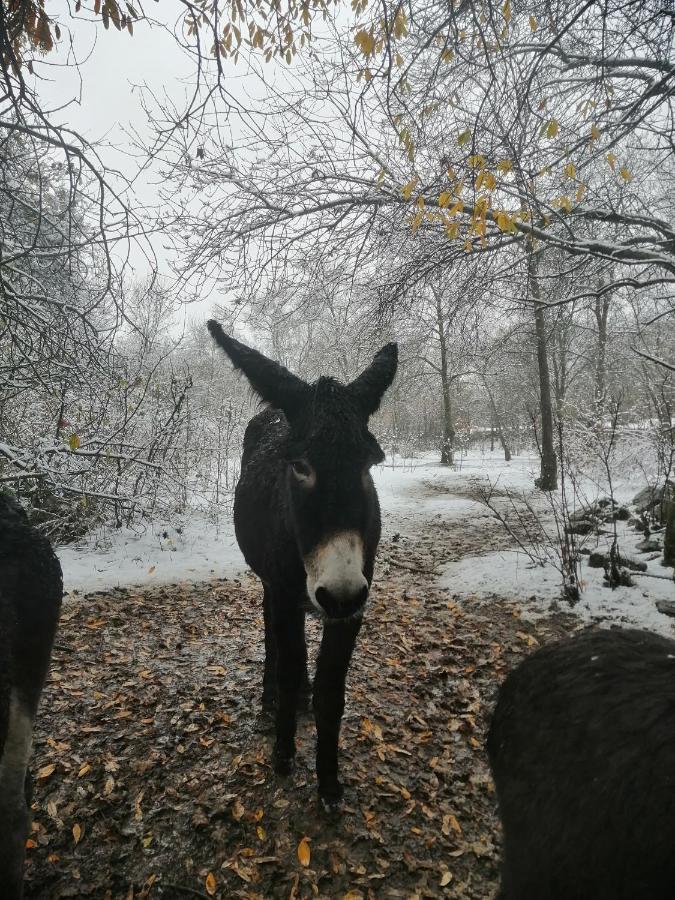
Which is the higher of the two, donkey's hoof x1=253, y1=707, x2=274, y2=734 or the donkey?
the donkey

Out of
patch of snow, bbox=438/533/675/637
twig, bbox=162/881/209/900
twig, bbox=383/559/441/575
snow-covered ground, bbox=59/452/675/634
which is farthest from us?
twig, bbox=383/559/441/575

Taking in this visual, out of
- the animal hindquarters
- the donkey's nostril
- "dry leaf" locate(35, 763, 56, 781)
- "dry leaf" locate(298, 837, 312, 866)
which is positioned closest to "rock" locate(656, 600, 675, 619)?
"dry leaf" locate(298, 837, 312, 866)

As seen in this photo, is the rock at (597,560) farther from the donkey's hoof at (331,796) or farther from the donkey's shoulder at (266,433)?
the donkey's shoulder at (266,433)

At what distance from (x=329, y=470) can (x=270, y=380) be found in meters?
0.72

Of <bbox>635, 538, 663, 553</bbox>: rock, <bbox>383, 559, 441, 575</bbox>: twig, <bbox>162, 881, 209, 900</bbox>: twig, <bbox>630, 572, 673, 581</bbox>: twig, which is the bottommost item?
<bbox>162, 881, 209, 900</bbox>: twig

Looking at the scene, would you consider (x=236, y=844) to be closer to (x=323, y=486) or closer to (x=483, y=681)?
(x=323, y=486)

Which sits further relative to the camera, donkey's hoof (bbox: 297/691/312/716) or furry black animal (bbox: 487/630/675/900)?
donkey's hoof (bbox: 297/691/312/716)

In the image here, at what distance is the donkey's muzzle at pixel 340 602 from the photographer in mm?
1886

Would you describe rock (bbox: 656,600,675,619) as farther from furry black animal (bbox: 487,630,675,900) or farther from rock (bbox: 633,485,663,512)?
furry black animal (bbox: 487,630,675,900)

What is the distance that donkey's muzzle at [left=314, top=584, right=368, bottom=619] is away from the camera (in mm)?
1886

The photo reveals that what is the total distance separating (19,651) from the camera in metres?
1.88

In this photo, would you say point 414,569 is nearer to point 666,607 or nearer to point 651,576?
point 651,576

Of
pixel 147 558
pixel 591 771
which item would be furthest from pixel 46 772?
pixel 147 558

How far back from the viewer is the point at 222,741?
319cm
